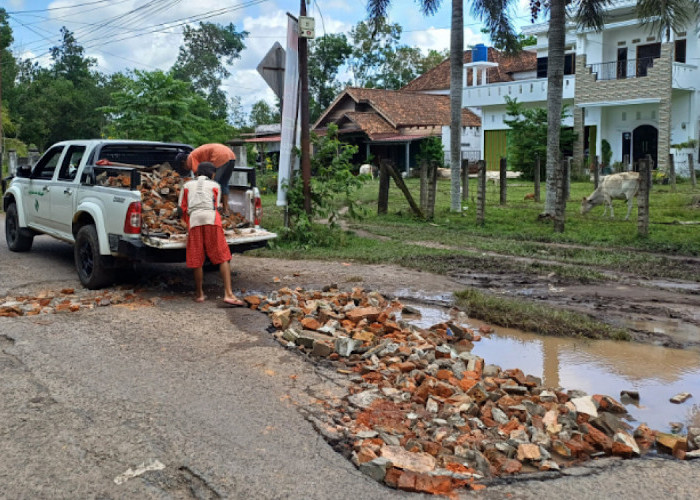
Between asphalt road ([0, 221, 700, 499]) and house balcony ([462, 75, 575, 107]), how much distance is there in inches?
1200

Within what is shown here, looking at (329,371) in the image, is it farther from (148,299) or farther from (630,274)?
(630,274)

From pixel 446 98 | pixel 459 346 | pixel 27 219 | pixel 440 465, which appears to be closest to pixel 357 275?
pixel 459 346

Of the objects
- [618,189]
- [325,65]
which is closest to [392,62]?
[325,65]

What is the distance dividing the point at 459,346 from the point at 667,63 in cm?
2707

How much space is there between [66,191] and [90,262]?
1283mm

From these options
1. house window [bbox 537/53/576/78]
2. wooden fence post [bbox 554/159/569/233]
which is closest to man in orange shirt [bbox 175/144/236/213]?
wooden fence post [bbox 554/159/569/233]

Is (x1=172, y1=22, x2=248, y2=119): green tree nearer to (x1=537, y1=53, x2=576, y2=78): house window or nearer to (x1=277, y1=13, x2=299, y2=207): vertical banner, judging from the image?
(x1=537, y1=53, x2=576, y2=78): house window

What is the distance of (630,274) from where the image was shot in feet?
33.5

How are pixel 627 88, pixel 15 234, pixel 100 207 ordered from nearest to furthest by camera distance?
1. pixel 100 207
2. pixel 15 234
3. pixel 627 88

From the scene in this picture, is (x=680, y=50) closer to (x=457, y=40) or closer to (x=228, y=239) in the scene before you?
(x=457, y=40)

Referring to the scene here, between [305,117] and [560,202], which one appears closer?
[305,117]

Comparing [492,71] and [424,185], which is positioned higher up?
[492,71]

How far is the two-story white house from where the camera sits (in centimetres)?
3002

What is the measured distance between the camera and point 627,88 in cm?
3117
